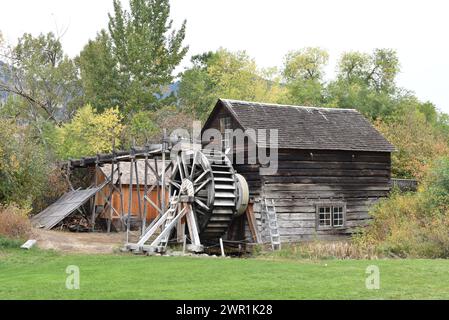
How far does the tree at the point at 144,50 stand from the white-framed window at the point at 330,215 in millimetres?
24640

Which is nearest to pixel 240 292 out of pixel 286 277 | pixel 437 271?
pixel 286 277

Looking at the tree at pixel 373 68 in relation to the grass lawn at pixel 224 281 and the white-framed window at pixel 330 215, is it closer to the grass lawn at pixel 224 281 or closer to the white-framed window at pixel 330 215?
the white-framed window at pixel 330 215

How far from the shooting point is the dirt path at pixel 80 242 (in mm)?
20844

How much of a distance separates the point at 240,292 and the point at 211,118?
16101 millimetres

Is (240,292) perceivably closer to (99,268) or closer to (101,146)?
(99,268)

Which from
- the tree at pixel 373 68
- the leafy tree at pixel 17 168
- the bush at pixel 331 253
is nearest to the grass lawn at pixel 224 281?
the bush at pixel 331 253

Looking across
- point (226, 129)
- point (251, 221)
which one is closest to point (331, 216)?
point (251, 221)

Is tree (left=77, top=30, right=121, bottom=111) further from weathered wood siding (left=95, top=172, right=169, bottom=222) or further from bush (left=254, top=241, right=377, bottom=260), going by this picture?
bush (left=254, top=241, right=377, bottom=260)

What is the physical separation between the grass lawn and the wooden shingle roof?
922 cm

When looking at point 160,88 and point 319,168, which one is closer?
point 319,168

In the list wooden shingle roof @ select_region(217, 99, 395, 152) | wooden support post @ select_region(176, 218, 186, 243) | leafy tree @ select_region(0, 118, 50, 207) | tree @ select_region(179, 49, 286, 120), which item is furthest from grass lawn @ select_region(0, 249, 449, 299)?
tree @ select_region(179, 49, 286, 120)

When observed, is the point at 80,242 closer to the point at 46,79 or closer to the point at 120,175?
the point at 120,175

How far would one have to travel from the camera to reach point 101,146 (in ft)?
125

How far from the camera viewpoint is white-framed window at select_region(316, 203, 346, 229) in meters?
23.8
